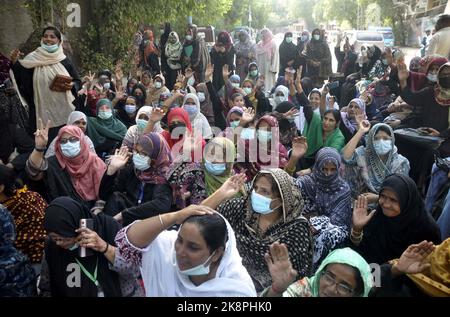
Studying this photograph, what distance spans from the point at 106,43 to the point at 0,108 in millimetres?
5088

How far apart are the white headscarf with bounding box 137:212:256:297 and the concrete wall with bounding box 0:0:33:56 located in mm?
6272

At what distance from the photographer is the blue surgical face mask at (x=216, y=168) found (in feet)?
10.7

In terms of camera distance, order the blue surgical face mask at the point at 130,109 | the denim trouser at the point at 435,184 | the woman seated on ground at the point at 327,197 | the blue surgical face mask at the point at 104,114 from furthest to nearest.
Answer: the blue surgical face mask at the point at 130,109 < the blue surgical face mask at the point at 104,114 < the denim trouser at the point at 435,184 < the woman seated on ground at the point at 327,197

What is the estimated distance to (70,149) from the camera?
339 centimetres

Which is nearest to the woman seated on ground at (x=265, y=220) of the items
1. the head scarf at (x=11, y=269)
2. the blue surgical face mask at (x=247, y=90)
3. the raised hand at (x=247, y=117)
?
the head scarf at (x=11, y=269)

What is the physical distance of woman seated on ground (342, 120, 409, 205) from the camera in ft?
12.2

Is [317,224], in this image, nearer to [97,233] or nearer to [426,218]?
[426,218]

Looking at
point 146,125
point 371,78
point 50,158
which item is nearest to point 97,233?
point 50,158

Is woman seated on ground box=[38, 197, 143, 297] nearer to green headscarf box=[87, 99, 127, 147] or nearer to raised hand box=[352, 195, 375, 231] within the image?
raised hand box=[352, 195, 375, 231]

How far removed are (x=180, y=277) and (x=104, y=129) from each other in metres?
3.11

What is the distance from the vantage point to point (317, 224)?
302cm

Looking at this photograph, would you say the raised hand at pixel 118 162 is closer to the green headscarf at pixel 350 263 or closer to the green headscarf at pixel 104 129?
the green headscarf at pixel 104 129

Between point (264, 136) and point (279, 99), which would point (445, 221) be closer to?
point (264, 136)

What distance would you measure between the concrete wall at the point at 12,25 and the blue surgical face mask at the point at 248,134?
15.7 feet
